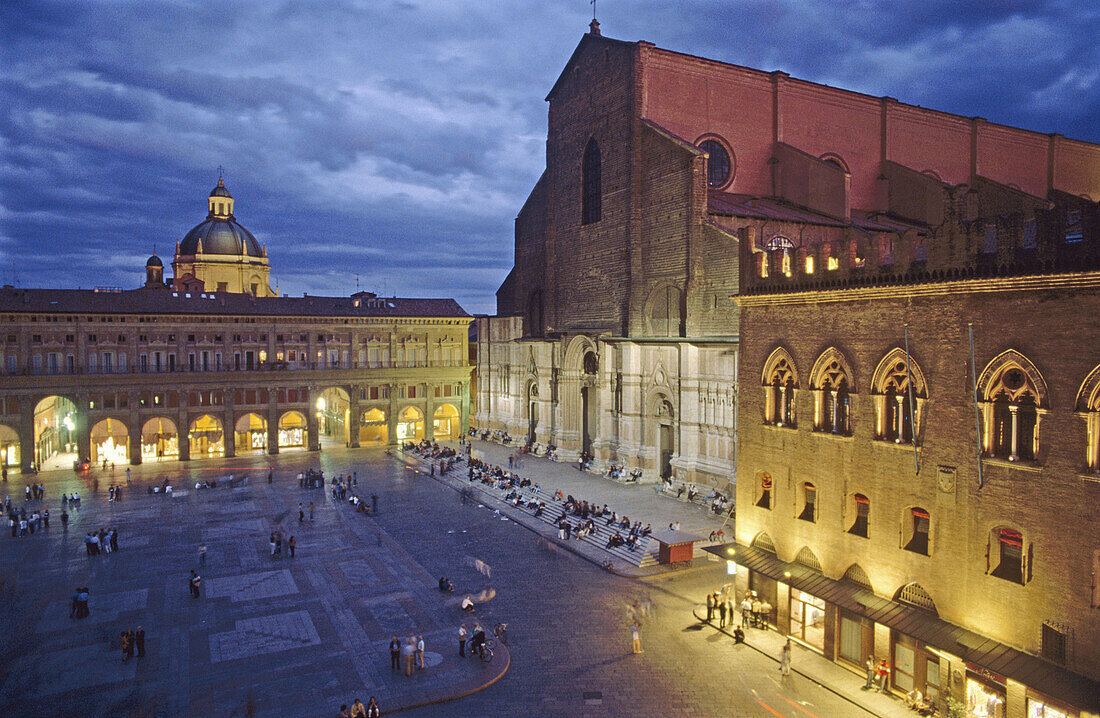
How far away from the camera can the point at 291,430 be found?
57219 mm

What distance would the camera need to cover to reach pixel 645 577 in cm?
2739

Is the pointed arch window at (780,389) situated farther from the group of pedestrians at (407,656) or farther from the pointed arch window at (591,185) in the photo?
the pointed arch window at (591,185)

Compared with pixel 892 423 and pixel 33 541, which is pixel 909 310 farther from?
pixel 33 541

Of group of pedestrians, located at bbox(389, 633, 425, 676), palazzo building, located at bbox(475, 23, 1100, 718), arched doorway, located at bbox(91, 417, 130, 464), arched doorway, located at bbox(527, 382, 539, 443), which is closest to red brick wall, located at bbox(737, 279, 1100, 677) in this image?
palazzo building, located at bbox(475, 23, 1100, 718)

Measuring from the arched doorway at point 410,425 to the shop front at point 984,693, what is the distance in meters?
48.9

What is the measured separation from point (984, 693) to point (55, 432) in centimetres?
5977

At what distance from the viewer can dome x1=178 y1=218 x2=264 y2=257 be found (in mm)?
76438

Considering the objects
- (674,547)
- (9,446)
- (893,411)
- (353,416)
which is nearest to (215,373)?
(353,416)

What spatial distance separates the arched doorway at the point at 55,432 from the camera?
161ft

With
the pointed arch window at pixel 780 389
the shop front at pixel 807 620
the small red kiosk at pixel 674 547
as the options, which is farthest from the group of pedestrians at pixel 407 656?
the pointed arch window at pixel 780 389

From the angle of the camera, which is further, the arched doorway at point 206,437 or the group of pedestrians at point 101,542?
the arched doorway at point 206,437

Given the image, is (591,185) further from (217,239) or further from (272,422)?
(217,239)

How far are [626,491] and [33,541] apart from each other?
92.9 ft

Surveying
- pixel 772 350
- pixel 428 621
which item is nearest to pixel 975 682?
pixel 772 350
